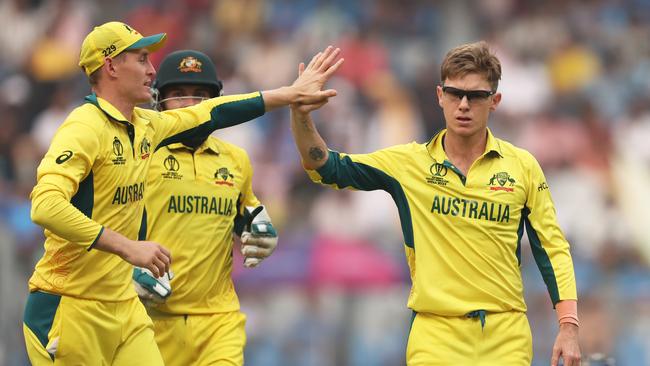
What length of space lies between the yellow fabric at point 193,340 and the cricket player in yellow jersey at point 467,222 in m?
1.49

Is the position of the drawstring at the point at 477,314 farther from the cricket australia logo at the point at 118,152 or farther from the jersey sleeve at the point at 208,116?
the cricket australia logo at the point at 118,152

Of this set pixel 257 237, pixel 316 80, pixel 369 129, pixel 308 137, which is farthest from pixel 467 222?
pixel 369 129

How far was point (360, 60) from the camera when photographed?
570 inches

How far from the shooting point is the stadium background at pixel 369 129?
13.1 meters

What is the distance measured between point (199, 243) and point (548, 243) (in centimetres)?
223

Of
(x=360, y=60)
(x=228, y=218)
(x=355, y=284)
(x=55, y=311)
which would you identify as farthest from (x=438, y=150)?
(x=360, y=60)

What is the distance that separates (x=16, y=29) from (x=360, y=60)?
427 centimetres

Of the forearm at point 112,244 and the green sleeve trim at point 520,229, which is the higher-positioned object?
the green sleeve trim at point 520,229

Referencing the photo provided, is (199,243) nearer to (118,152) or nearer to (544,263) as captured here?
(118,152)

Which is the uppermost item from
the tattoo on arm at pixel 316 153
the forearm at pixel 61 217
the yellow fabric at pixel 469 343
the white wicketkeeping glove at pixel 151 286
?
the tattoo on arm at pixel 316 153

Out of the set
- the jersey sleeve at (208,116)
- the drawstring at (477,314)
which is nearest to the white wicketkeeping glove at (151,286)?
the jersey sleeve at (208,116)

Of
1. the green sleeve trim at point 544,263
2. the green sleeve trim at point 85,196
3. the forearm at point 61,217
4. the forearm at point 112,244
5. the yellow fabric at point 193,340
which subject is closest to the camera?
the forearm at point 61,217

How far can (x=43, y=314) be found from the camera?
6.12 m

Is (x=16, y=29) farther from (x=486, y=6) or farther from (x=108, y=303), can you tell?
(x=108, y=303)
